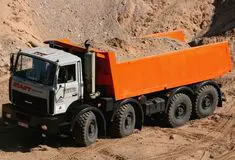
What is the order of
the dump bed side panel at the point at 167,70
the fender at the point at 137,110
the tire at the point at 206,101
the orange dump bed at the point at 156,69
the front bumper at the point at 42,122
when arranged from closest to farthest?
the front bumper at the point at 42,122 → the orange dump bed at the point at 156,69 → the dump bed side panel at the point at 167,70 → the fender at the point at 137,110 → the tire at the point at 206,101

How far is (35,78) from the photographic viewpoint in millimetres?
13477

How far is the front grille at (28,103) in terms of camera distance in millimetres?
13336

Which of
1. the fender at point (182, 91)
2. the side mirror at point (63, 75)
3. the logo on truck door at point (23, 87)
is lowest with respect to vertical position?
the fender at point (182, 91)

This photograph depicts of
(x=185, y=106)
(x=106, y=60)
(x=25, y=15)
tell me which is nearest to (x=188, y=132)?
(x=185, y=106)

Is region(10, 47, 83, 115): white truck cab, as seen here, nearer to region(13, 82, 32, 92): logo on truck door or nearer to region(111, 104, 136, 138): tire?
region(13, 82, 32, 92): logo on truck door

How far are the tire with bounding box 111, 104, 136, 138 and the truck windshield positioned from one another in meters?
2.18

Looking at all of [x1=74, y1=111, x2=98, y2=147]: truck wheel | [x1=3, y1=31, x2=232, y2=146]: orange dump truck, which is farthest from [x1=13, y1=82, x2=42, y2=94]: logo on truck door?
[x1=74, y1=111, x2=98, y2=147]: truck wheel

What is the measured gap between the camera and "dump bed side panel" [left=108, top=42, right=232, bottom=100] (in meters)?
14.0

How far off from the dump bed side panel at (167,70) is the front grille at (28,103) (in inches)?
73.9

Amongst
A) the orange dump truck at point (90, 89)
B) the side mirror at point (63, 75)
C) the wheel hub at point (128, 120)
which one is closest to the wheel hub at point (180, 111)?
the orange dump truck at point (90, 89)

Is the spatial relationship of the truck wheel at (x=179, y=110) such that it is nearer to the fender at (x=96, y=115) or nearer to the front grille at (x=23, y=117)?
the fender at (x=96, y=115)

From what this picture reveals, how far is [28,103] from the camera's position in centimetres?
1361

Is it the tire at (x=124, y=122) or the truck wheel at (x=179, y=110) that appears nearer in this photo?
the tire at (x=124, y=122)

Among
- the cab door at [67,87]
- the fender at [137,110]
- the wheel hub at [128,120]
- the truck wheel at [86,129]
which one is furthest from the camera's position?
the wheel hub at [128,120]
